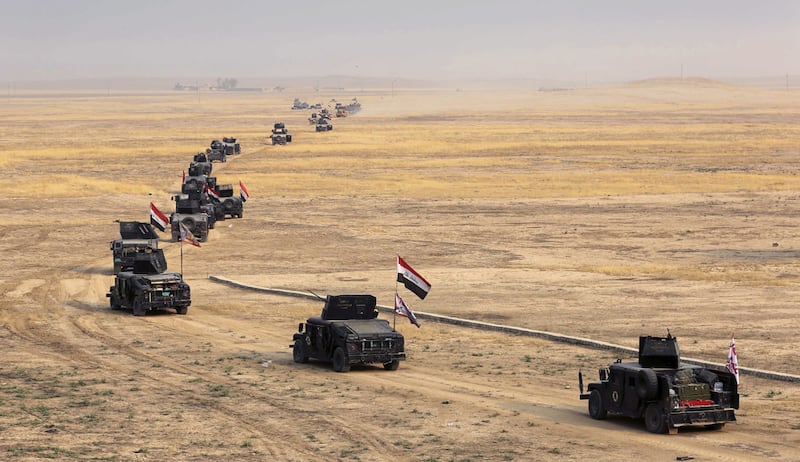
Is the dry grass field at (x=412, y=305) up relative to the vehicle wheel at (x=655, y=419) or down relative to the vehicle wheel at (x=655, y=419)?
down

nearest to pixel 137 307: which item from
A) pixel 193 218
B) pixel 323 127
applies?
pixel 193 218

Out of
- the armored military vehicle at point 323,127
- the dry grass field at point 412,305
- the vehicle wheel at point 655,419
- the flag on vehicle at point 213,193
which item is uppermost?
the vehicle wheel at point 655,419

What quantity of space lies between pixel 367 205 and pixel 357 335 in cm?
4520

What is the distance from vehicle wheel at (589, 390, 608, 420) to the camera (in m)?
25.4

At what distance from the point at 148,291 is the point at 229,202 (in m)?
28.9

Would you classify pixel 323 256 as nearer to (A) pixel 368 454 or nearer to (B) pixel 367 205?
(B) pixel 367 205

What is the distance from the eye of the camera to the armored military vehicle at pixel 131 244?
160 feet

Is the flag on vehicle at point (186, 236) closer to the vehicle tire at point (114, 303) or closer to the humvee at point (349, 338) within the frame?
the vehicle tire at point (114, 303)

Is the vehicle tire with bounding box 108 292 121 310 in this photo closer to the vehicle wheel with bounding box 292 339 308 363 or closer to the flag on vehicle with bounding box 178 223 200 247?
the flag on vehicle with bounding box 178 223 200 247

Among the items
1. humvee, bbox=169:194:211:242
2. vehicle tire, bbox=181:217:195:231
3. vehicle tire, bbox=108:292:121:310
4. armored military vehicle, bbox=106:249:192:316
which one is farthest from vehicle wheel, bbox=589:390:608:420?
vehicle tire, bbox=181:217:195:231

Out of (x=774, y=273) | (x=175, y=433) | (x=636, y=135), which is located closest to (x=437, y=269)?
(x=774, y=273)

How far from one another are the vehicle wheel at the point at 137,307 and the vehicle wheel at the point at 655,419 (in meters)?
20.0

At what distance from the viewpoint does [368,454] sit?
909 inches

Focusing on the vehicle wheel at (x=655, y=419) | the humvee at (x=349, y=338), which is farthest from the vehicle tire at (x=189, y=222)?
the vehicle wheel at (x=655, y=419)
